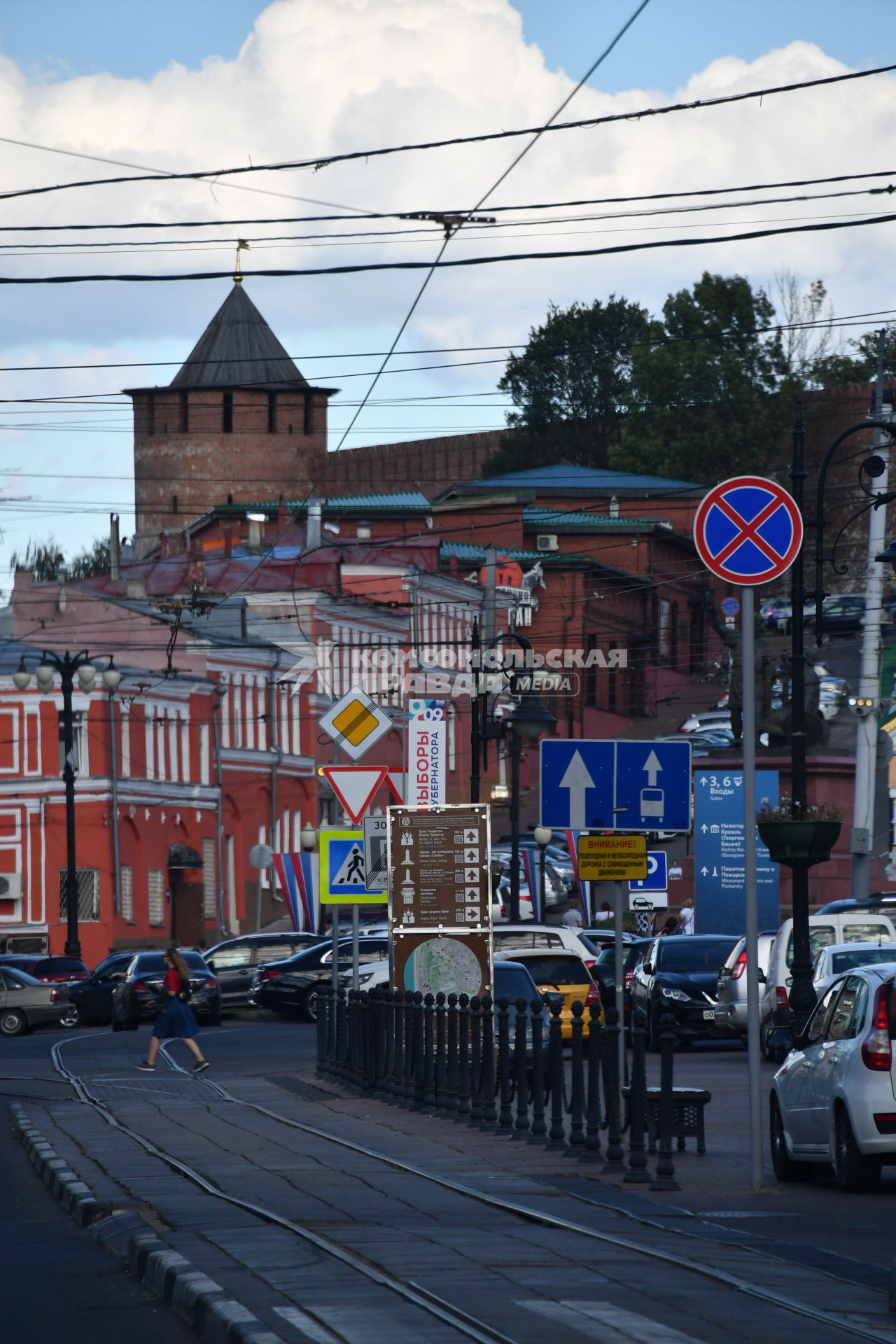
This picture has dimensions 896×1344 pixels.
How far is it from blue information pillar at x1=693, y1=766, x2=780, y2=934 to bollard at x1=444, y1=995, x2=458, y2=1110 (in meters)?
20.8

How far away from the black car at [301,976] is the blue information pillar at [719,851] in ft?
20.7

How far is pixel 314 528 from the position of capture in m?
93.1

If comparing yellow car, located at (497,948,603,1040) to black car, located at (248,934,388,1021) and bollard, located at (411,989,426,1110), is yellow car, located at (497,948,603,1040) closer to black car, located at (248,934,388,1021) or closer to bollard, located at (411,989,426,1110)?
bollard, located at (411,989,426,1110)

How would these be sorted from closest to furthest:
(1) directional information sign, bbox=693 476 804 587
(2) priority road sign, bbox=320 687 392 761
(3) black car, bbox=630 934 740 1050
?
(1) directional information sign, bbox=693 476 804 587 < (2) priority road sign, bbox=320 687 392 761 < (3) black car, bbox=630 934 740 1050

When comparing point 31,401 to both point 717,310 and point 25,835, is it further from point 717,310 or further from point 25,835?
point 717,310

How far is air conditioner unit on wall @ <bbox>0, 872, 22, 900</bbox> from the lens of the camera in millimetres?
69250

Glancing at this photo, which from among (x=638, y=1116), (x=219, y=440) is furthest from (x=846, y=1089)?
(x=219, y=440)

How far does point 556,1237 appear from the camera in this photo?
37.0 ft

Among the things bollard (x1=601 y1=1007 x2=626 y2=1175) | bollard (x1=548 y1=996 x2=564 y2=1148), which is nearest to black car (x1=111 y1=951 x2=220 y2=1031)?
bollard (x1=548 y1=996 x2=564 y2=1148)

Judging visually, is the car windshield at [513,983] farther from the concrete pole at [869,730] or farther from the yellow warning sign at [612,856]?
the concrete pole at [869,730]

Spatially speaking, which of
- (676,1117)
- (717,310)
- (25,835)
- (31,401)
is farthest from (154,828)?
(676,1117)

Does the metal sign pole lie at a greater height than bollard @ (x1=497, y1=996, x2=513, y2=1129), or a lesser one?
greater

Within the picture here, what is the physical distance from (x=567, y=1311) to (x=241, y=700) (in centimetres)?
7291

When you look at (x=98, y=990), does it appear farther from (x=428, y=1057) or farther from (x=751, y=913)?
(x=751, y=913)
